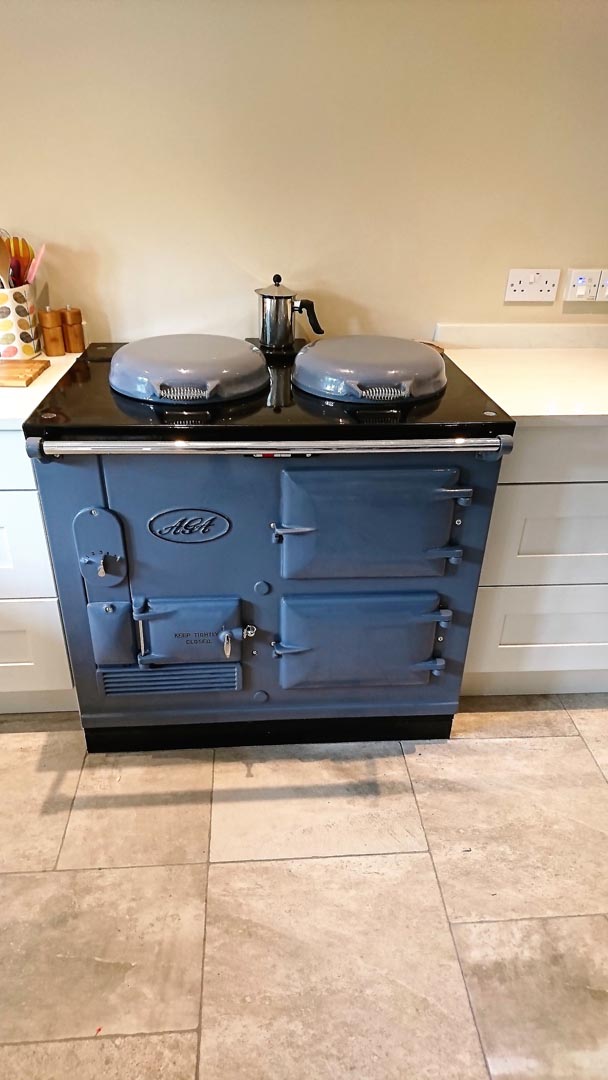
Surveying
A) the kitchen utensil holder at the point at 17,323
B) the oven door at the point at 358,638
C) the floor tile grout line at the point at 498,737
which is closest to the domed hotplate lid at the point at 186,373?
the kitchen utensil holder at the point at 17,323

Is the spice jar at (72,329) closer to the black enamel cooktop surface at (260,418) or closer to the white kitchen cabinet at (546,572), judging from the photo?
the black enamel cooktop surface at (260,418)

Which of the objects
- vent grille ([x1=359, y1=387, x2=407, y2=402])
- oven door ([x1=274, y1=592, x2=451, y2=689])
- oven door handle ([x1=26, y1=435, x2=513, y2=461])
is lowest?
oven door ([x1=274, y1=592, x2=451, y2=689])

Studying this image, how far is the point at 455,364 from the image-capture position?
5.56 ft

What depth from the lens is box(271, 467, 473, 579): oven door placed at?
1335 millimetres

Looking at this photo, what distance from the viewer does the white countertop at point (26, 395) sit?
4.37ft

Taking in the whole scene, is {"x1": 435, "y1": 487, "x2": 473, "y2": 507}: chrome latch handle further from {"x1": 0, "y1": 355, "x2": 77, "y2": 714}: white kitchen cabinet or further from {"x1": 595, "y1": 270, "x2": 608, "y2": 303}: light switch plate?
{"x1": 595, "y1": 270, "x2": 608, "y2": 303}: light switch plate

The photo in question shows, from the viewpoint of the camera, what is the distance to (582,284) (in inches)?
70.8

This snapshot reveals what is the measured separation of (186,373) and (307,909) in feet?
3.37

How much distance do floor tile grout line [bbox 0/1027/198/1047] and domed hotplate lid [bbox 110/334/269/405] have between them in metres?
1.07

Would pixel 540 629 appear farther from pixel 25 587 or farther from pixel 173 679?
pixel 25 587

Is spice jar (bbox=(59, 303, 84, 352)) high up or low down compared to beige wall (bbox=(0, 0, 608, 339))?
down

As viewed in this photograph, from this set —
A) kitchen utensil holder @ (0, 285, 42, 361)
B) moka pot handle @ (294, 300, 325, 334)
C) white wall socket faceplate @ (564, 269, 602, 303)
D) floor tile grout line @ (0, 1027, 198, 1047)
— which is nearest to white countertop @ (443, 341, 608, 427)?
white wall socket faceplate @ (564, 269, 602, 303)

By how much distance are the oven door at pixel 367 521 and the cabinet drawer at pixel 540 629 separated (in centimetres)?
29

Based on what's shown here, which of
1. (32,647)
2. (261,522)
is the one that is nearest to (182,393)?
(261,522)
